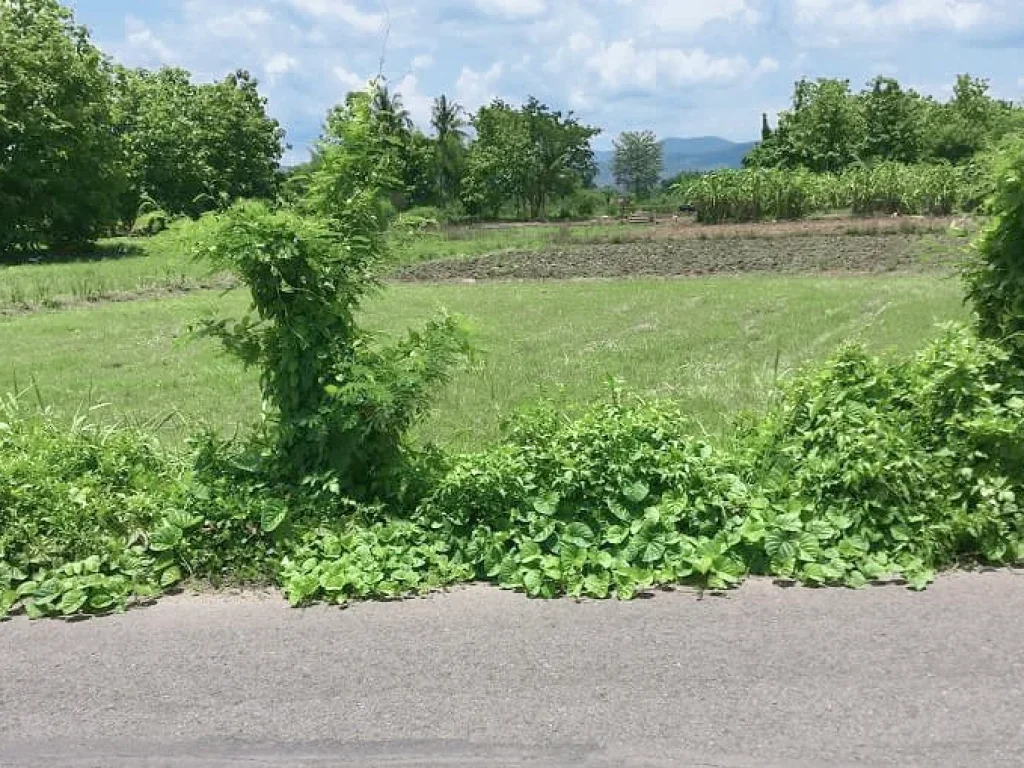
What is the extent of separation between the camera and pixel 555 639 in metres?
4.09

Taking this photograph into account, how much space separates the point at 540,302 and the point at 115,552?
15.9 meters

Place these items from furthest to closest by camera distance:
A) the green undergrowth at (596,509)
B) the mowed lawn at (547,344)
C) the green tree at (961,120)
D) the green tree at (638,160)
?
the green tree at (638,160) → the green tree at (961,120) → the mowed lawn at (547,344) → the green undergrowth at (596,509)

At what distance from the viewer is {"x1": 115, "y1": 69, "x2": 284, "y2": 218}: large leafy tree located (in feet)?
156

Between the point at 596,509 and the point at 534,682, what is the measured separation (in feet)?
5.10

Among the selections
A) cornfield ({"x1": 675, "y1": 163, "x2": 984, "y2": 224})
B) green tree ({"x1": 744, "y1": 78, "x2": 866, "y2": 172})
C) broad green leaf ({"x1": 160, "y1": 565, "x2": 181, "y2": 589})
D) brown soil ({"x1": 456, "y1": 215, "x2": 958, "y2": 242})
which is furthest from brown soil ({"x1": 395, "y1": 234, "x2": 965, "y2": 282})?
green tree ({"x1": 744, "y1": 78, "x2": 866, "y2": 172})

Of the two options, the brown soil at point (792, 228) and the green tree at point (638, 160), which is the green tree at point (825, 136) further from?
the green tree at point (638, 160)

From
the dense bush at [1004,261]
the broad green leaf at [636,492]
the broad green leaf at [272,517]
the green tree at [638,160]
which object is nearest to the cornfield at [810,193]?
the dense bush at [1004,261]

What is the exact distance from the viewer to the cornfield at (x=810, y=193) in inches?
1714

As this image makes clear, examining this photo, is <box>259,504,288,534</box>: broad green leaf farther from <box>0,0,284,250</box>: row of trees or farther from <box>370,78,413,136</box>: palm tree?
<box>0,0,284,250</box>: row of trees

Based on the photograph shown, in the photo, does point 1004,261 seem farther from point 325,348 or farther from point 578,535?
point 325,348

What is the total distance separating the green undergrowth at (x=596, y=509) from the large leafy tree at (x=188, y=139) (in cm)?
4078

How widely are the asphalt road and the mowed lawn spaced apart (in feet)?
5.84

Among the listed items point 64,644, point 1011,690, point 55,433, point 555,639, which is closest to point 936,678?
point 1011,690

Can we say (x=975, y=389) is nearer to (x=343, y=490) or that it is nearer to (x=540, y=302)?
(x=343, y=490)
